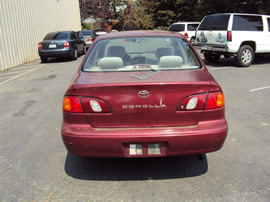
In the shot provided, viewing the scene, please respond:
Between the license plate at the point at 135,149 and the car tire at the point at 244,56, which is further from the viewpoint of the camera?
the car tire at the point at 244,56

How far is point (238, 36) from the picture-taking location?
10.3 m

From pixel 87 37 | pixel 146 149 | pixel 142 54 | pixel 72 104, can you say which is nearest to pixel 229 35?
pixel 142 54

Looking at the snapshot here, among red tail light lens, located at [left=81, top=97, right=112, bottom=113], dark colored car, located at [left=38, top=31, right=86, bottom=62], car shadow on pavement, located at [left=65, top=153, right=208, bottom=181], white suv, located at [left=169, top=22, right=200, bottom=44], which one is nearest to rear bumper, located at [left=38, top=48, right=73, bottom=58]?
dark colored car, located at [left=38, top=31, right=86, bottom=62]

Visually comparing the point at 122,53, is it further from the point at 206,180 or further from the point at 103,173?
the point at 206,180

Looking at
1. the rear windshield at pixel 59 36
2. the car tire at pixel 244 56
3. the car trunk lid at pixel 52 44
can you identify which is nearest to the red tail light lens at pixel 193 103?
the car tire at pixel 244 56

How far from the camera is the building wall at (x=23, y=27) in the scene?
1265cm

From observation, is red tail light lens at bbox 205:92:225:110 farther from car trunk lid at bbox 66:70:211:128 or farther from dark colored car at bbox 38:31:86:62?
dark colored car at bbox 38:31:86:62

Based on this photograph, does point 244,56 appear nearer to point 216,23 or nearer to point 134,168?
point 216,23

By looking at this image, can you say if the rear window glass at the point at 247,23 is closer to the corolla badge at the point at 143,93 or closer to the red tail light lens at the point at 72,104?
the corolla badge at the point at 143,93

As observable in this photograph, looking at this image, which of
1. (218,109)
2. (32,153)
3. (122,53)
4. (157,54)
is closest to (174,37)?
(157,54)

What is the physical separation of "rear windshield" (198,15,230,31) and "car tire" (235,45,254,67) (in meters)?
1.04

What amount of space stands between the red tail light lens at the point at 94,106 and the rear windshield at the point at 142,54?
61cm

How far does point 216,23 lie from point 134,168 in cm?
895

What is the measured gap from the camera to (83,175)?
328 cm
